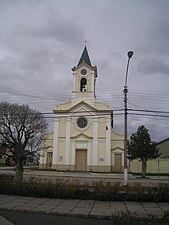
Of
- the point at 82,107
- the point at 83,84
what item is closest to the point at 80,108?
the point at 82,107

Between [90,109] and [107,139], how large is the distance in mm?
6082

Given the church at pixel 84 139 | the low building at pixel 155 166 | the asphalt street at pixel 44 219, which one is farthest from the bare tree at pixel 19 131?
the low building at pixel 155 166

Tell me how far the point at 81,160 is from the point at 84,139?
3.60 meters

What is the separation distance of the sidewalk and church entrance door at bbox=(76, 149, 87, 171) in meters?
33.3

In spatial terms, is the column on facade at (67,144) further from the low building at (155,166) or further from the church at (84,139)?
the low building at (155,166)

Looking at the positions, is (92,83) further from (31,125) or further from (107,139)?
(31,125)

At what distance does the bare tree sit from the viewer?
1947 cm

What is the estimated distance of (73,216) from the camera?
9508 millimetres

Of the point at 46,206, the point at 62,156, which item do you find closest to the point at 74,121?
the point at 62,156

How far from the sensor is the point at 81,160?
4644 cm

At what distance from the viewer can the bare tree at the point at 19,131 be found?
19469 millimetres

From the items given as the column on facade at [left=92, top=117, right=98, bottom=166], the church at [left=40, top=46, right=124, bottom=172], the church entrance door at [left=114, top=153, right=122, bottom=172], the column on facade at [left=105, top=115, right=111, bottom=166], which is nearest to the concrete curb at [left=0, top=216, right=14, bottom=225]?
the church at [left=40, top=46, right=124, bottom=172]

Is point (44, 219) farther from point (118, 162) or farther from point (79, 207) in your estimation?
point (118, 162)

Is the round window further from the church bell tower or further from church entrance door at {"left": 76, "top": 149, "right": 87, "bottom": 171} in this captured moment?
church entrance door at {"left": 76, "top": 149, "right": 87, "bottom": 171}
